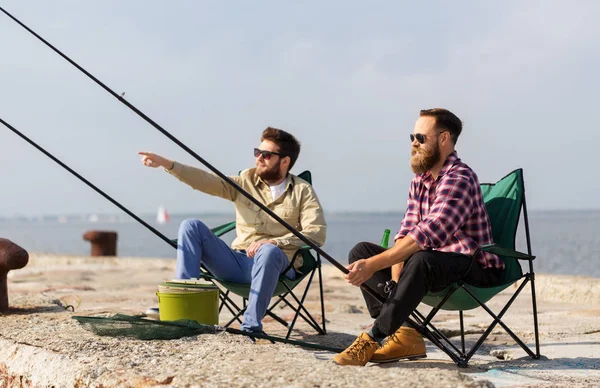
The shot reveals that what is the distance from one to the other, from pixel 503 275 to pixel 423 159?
65 centimetres

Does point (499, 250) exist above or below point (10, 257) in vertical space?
above

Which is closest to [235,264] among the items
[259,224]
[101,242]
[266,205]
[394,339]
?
[259,224]

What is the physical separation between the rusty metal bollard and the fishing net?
7.68 meters

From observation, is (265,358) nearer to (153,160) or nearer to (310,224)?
(310,224)

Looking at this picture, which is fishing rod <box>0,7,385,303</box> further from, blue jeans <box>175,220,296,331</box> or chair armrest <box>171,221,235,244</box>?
chair armrest <box>171,221,235,244</box>

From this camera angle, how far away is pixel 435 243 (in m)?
3.24

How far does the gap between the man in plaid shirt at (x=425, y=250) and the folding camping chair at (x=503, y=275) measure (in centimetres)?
6

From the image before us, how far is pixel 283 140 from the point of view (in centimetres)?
436

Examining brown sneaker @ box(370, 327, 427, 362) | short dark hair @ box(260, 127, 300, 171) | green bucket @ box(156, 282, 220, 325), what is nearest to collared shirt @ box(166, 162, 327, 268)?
short dark hair @ box(260, 127, 300, 171)

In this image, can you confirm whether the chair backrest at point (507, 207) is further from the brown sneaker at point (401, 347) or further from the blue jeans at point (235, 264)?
the blue jeans at point (235, 264)

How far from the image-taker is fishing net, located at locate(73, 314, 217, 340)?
3.45 metres

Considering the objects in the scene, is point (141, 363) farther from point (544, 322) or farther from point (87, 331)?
point (544, 322)

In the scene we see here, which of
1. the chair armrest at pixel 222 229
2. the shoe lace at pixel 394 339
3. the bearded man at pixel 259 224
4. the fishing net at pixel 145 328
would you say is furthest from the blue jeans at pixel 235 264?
the shoe lace at pixel 394 339

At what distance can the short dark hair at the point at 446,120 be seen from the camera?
348 centimetres
